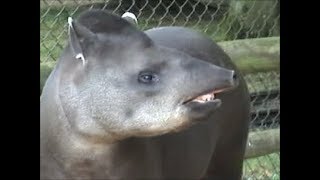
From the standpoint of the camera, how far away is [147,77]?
2.00m

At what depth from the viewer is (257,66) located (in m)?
3.40

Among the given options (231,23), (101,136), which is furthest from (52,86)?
(231,23)

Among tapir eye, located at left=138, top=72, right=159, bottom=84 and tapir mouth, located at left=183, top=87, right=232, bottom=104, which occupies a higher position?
tapir eye, located at left=138, top=72, right=159, bottom=84

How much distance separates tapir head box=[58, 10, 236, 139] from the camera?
6.45 ft

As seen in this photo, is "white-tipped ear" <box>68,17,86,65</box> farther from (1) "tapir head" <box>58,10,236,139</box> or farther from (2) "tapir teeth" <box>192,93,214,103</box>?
(2) "tapir teeth" <box>192,93,214,103</box>

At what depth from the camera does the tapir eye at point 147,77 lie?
6.56ft

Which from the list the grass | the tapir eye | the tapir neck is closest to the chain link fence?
the grass

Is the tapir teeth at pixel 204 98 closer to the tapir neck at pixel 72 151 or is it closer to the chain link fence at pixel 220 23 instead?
the tapir neck at pixel 72 151

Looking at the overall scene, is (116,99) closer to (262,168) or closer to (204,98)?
(204,98)

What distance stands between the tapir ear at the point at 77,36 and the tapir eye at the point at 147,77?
0.15m

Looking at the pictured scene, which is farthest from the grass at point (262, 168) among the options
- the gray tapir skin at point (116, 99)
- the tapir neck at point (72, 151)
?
the tapir neck at point (72, 151)

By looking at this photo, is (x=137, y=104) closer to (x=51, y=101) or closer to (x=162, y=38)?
(x=51, y=101)

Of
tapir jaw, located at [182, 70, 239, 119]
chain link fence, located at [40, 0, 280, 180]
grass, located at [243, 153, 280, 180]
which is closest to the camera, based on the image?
tapir jaw, located at [182, 70, 239, 119]
